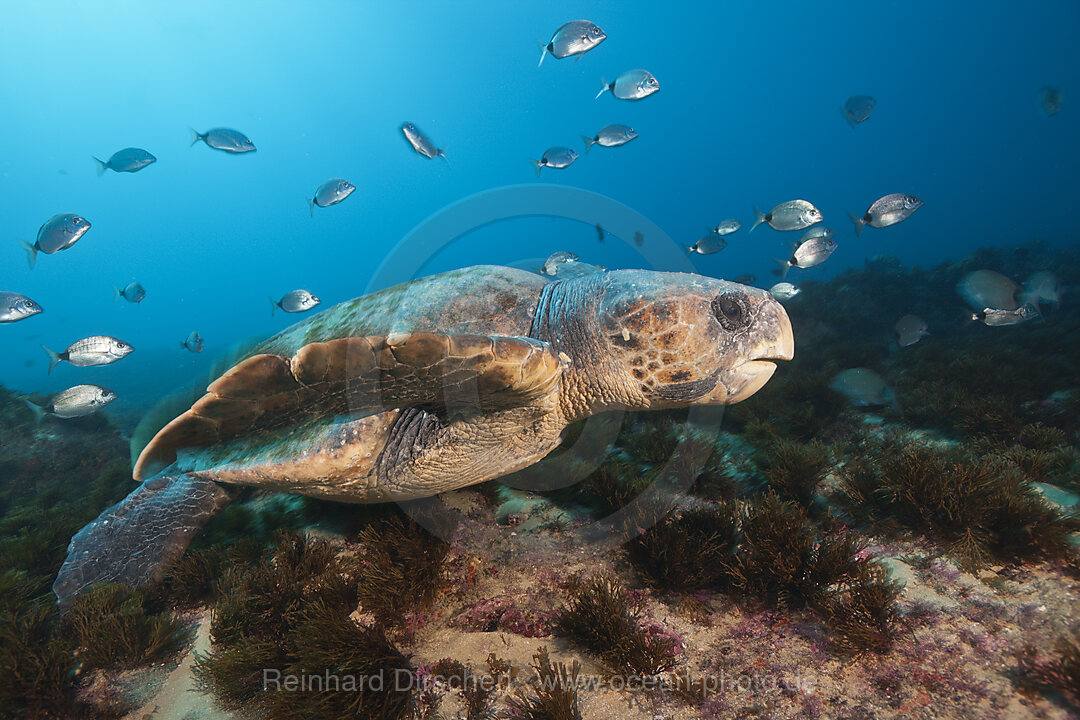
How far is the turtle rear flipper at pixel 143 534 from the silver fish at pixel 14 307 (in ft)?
15.3

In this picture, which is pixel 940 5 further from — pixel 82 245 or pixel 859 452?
pixel 82 245

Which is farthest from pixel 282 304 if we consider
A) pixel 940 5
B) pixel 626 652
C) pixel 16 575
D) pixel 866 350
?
pixel 940 5

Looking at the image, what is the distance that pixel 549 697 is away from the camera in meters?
1.63

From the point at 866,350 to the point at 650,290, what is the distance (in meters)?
7.77

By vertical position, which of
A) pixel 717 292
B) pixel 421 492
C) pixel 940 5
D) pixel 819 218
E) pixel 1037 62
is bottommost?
pixel 421 492

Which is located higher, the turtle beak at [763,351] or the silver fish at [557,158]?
the silver fish at [557,158]

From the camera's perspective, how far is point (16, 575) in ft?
9.82

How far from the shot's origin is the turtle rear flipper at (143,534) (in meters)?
2.71

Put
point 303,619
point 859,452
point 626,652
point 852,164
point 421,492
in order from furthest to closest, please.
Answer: point 852,164, point 859,452, point 421,492, point 303,619, point 626,652

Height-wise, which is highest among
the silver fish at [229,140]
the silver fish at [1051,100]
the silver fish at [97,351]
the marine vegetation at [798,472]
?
the silver fish at [1051,100]

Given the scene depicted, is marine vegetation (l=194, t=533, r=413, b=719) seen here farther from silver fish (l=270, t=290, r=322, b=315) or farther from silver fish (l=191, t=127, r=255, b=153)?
silver fish (l=191, t=127, r=255, b=153)

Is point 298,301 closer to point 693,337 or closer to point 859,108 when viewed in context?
point 693,337
